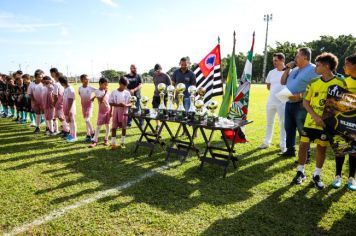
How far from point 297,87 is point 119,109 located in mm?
4083

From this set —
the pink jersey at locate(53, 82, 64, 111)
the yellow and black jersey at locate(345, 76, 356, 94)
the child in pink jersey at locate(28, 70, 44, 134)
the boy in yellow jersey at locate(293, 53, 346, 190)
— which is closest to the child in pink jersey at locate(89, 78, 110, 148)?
the pink jersey at locate(53, 82, 64, 111)

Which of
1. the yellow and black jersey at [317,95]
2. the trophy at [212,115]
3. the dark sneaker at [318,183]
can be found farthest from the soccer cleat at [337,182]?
the trophy at [212,115]

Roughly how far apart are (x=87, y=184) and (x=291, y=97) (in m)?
3.98

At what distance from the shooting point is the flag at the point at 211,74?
785 cm

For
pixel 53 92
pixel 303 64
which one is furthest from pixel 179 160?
pixel 53 92

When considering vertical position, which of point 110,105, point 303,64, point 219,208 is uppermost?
point 303,64

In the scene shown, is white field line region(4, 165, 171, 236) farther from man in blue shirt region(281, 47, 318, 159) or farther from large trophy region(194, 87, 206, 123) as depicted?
man in blue shirt region(281, 47, 318, 159)

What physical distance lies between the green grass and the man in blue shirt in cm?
66

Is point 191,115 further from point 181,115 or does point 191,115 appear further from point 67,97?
point 67,97

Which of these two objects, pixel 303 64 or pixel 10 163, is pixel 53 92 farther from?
pixel 303 64

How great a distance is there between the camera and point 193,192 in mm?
4441

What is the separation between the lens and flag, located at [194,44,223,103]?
7.85 metres

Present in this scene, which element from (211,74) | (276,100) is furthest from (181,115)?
(211,74)

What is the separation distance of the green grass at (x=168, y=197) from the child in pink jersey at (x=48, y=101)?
214 cm
